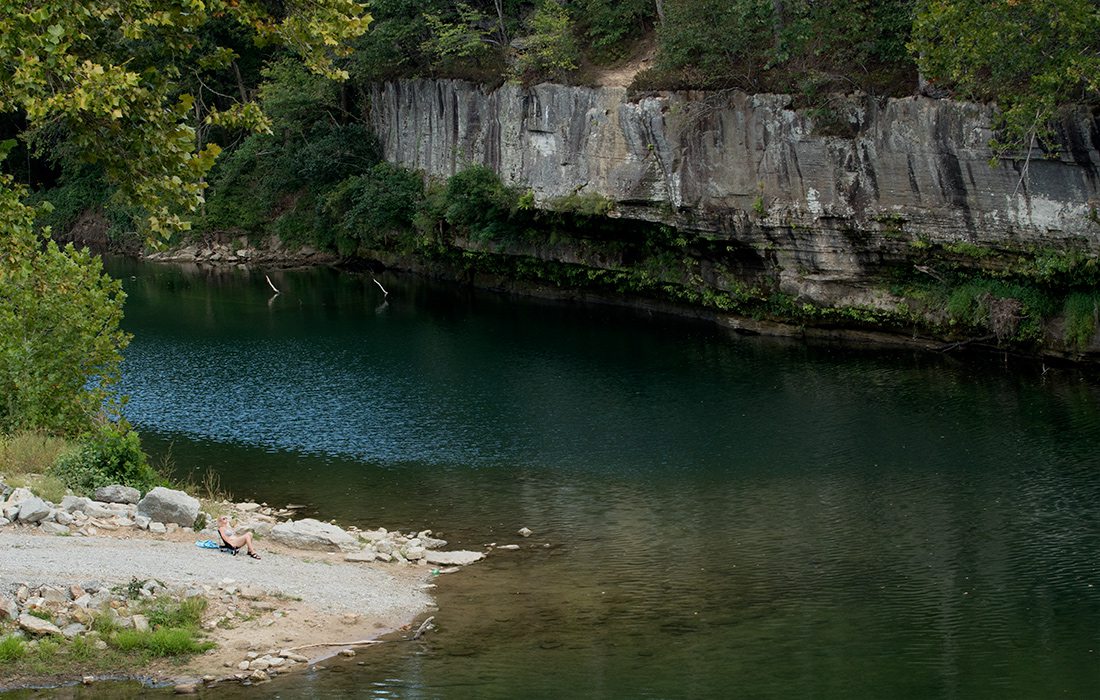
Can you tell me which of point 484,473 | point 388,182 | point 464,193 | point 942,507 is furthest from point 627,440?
point 388,182

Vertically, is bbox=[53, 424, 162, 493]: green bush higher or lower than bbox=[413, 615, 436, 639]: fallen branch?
higher

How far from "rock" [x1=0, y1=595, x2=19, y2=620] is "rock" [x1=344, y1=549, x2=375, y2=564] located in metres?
6.69

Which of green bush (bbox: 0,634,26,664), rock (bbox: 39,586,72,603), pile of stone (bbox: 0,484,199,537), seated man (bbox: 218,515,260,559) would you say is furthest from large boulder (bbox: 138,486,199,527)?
green bush (bbox: 0,634,26,664)

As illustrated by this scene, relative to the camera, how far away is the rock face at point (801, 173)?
3662cm

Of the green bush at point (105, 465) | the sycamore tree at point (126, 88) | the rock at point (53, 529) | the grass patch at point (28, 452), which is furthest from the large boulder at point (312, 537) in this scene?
the sycamore tree at point (126, 88)

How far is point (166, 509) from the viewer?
70.1 feet

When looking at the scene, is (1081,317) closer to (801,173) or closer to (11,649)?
(801,173)

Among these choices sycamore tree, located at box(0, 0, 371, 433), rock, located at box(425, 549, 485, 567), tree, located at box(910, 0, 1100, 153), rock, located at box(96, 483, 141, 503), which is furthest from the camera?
tree, located at box(910, 0, 1100, 153)

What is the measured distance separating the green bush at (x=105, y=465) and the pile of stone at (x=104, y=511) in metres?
0.64

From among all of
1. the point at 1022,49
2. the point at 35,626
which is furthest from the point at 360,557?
the point at 1022,49

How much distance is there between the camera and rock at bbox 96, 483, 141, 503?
21.9 m

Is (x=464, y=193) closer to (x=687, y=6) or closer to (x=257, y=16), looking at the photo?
(x=687, y=6)

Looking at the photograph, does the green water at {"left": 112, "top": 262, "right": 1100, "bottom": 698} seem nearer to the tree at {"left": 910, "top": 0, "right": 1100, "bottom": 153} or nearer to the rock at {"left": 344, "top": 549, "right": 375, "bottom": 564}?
the rock at {"left": 344, "top": 549, "right": 375, "bottom": 564}

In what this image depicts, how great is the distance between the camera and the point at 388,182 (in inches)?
2302
